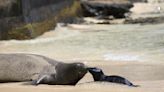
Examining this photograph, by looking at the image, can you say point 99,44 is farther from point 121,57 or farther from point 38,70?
point 38,70

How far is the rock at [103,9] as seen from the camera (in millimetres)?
24062

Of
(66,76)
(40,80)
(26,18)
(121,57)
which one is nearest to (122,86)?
(66,76)

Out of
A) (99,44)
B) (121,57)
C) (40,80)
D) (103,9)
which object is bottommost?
(103,9)

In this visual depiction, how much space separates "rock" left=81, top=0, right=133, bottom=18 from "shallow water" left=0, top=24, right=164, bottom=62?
464 centimetres

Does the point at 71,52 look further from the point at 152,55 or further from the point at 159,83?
the point at 159,83

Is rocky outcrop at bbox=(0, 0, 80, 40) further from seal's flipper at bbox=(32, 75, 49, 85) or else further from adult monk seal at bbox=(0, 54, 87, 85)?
seal's flipper at bbox=(32, 75, 49, 85)

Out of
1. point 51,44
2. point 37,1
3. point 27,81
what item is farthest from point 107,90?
point 37,1

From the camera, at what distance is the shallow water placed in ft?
37.1

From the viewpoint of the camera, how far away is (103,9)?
24.5 metres

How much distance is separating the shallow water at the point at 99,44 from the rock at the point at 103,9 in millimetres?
4636

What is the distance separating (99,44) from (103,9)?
10.8 m

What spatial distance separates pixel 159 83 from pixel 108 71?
1.94 meters

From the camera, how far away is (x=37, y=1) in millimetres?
17562

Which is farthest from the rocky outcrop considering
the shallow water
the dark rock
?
the dark rock
